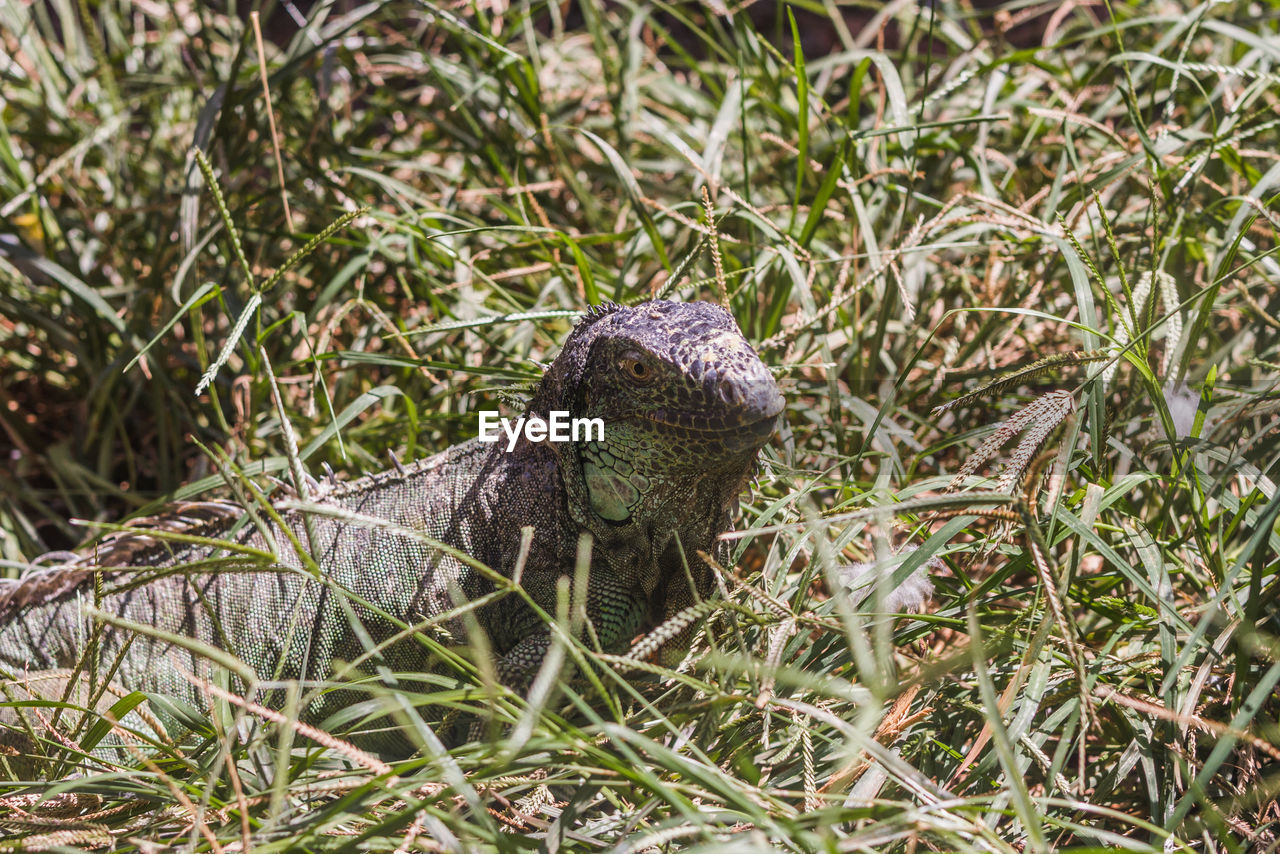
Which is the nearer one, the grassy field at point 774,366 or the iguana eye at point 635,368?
the grassy field at point 774,366

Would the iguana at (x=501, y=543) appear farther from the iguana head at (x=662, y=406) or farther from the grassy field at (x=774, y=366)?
the grassy field at (x=774, y=366)

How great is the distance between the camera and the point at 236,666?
4.75ft

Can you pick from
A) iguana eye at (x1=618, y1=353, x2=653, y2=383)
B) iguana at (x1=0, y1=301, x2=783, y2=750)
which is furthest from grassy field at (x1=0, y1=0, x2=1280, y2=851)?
iguana eye at (x1=618, y1=353, x2=653, y2=383)

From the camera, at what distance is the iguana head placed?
1.92 metres

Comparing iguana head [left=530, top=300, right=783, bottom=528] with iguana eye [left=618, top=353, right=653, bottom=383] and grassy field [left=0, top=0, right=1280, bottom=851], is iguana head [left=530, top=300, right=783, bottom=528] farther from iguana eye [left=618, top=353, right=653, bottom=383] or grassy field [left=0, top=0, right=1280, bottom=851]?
grassy field [left=0, top=0, right=1280, bottom=851]

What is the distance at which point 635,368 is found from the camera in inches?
79.6

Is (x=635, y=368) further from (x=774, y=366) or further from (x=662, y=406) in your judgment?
(x=774, y=366)

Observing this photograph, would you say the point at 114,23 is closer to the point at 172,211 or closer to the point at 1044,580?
the point at 172,211

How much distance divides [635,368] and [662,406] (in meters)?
0.11

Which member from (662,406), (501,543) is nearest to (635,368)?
(662,406)

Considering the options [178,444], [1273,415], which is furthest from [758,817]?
[178,444]

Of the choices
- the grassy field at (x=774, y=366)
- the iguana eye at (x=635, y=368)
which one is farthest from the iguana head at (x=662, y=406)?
the grassy field at (x=774, y=366)

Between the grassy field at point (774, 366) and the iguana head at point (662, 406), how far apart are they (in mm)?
266

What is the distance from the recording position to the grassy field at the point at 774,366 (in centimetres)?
172
